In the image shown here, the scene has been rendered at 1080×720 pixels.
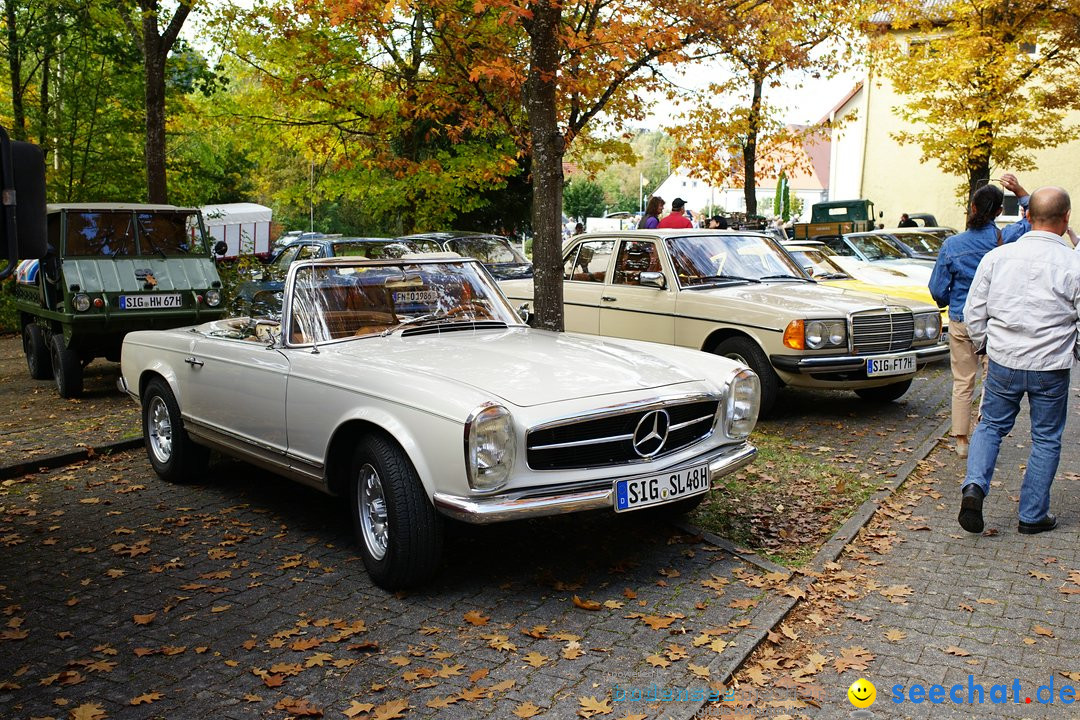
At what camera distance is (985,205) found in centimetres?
654

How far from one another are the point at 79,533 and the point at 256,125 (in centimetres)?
1209

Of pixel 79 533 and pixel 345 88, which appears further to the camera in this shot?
pixel 345 88

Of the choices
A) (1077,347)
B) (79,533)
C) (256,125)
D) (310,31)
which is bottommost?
(79,533)

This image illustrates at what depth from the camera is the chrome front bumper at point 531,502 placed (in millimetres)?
4039

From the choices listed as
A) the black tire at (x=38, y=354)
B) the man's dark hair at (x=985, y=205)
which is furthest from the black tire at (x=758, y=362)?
the black tire at (x=38, y=354)

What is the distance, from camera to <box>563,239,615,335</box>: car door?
32.2ft

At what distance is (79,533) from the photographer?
559 centimetres

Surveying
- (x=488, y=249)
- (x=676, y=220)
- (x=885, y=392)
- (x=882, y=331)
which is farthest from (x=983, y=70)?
(x=882, y=331)

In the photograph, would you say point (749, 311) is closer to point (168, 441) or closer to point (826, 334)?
point (826, 334)

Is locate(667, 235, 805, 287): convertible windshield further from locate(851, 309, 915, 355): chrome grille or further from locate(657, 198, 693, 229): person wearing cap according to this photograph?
locate(657, 198, 693, 229): person wearing cap

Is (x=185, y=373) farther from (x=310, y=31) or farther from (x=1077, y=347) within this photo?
(x=310, y=31)

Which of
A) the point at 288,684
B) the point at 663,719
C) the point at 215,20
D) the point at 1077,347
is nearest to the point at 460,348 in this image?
the point at 288,684

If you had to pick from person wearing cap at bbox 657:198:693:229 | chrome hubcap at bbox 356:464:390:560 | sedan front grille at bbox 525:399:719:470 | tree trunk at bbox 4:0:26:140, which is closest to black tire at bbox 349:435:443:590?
chrome hubcap at bbox 356:464:390:560

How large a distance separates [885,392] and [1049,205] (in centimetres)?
451
